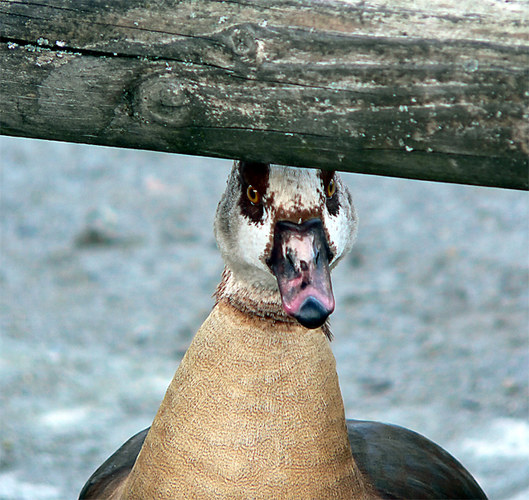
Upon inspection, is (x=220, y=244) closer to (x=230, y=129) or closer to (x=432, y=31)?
(x=230, y=129)

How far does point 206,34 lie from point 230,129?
179mm

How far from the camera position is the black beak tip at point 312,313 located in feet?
5.64

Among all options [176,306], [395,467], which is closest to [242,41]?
[395,467]

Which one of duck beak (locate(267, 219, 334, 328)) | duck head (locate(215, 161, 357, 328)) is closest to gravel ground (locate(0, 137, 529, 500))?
duck head (locate(215, 161, 357, 328))

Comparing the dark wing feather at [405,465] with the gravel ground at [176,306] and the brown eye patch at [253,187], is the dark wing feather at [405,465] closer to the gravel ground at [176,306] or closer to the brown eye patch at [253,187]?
the brown eye patch at [253,187]

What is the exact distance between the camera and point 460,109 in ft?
4.98

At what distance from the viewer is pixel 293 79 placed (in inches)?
61.6

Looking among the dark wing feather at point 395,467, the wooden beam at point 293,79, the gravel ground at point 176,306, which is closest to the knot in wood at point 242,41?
the wooden beam at point 293,79

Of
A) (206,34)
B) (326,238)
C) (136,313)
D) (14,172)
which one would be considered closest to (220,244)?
(326,238)

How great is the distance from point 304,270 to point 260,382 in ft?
1.18

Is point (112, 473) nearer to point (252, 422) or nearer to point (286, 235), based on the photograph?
point (252, 422)

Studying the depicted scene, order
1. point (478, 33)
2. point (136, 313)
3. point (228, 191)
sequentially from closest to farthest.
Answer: point (478, 33) → point (228, 191) → point (136, 313)

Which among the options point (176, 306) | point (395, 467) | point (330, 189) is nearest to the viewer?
point (330, 189)

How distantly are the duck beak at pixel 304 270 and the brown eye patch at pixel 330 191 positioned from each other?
0.30 feet
